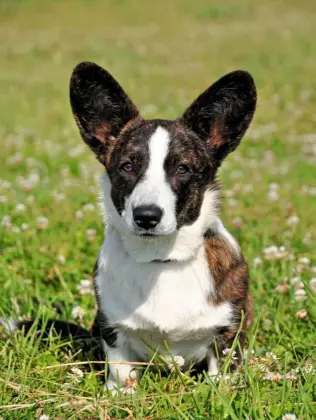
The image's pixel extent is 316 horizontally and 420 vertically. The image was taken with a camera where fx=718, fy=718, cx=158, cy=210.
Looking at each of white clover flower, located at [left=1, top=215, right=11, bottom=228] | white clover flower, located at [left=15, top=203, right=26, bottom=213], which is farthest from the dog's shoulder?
Answer: white clover flower, located at [left=15, top=203, right=26, bottom=213]

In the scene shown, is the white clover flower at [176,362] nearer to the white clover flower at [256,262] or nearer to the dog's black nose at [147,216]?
the dog's black nose at [147,216]

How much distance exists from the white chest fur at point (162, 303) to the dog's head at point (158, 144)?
203mm

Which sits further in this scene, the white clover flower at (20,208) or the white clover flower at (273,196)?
the white clover flower at (273,196)

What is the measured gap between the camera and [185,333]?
364 cm

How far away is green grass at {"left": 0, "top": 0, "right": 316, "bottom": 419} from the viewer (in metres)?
3.21

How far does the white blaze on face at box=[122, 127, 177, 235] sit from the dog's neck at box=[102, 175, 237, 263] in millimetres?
192

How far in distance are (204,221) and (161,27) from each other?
68.8 feet

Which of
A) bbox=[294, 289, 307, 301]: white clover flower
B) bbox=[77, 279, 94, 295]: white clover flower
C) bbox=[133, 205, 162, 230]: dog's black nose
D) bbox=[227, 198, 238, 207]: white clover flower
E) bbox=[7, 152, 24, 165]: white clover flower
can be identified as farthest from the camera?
bbox=[7, 152, 24, 165]: white clover flower

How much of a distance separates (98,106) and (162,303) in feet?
3.70

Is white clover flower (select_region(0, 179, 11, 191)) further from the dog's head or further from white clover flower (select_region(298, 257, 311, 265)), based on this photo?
the dog's head

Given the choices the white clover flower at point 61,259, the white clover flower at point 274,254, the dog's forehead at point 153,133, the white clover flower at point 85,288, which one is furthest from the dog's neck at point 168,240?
the white clover flower at point 61,259

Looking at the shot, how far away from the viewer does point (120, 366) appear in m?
3.71

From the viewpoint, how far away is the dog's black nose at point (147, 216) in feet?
10.9

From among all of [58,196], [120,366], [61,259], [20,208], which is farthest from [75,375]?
[58,196]
